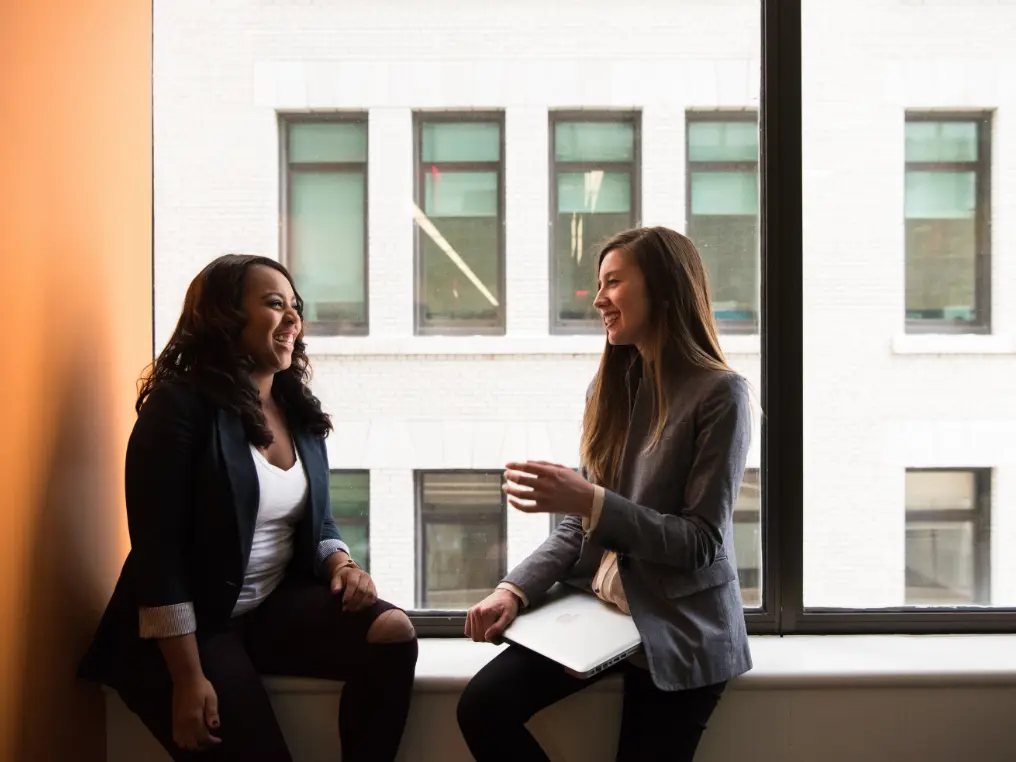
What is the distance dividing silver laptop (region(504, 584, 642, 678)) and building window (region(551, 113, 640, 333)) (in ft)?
3.24

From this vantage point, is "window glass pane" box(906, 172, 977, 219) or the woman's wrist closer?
the woman's wrist

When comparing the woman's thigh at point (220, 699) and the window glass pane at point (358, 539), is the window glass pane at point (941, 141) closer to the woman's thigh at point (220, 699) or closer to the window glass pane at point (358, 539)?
the window glass pane at point (358, 539)

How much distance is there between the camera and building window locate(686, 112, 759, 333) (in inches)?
86.5

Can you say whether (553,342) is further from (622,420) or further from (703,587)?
(703,587)

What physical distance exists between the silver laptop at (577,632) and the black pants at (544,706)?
62 millimetres

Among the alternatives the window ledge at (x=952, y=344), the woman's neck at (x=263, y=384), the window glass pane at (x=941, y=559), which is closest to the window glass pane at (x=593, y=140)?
the window ledge at (x=952, y=344)

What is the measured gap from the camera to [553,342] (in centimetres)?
233

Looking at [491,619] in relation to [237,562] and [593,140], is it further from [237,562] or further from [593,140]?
[593,140]

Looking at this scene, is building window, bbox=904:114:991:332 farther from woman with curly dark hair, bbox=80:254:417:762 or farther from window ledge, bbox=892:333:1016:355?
woman with curly dark hair, bbox=80:254:417:762

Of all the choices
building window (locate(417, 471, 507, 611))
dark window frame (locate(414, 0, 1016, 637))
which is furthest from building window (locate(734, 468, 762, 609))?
building window (locate(417, 471, 507, 611))

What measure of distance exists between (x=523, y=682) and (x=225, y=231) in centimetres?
156

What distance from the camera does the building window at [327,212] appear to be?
2363 mm

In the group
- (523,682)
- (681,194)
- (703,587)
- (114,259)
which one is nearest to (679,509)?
(703,587)

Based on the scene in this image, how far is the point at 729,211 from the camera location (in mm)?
2234
